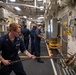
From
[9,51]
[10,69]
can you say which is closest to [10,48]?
[9,51]

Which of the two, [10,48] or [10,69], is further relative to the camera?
[10,69]

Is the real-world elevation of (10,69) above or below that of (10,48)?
below

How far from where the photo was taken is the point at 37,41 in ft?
21.6

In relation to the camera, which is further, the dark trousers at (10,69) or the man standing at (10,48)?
the dark trousers at (10,69)

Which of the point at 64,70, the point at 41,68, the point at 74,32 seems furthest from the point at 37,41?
the point at 64,70

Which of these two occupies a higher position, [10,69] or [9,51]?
[9,51]

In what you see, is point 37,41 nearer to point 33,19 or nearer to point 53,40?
point 53,40

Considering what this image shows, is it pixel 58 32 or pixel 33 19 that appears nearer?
pixel 58 32

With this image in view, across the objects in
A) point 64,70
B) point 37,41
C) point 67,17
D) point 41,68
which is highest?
point 67,17

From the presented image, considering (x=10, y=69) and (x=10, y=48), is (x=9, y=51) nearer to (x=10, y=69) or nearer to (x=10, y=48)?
(x=10, y=48)

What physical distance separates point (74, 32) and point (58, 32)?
4.33 metres

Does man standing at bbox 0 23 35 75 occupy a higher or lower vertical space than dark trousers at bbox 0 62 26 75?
higher

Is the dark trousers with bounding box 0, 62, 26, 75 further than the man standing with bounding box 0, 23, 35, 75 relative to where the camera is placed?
Yes

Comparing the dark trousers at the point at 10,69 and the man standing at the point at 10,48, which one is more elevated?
the man standing at the point at 10,48
